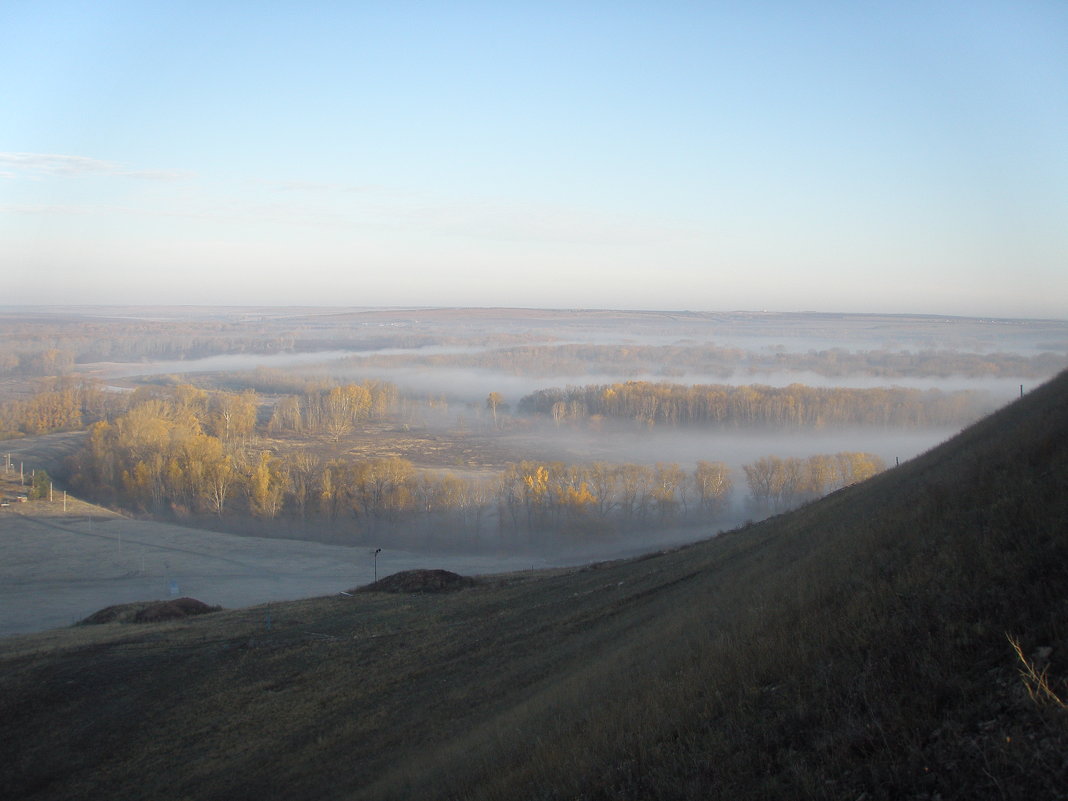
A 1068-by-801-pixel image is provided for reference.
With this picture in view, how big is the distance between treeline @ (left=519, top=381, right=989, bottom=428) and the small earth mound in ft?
199

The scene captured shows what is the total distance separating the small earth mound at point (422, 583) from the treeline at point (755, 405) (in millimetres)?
60640

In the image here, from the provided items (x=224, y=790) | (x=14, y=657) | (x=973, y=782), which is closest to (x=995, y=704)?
(x=973, y=782)

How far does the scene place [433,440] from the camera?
91.8 metres

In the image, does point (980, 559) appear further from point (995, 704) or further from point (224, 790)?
point (224, 790)

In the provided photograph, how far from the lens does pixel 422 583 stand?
28062 millimetres

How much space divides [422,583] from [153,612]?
391 inches

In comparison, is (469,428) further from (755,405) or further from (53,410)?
(53,410)

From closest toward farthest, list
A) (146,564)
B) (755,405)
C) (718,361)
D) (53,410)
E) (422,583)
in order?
(422,583)
(146,564)
(53,410)
(755,405)
(718,361)

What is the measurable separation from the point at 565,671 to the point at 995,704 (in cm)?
748

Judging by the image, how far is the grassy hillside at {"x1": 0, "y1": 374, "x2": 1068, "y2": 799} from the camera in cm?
478

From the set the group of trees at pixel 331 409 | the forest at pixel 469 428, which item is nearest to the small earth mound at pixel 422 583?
the forest at pixel 469 428

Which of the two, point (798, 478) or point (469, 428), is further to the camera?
point (469, 428)

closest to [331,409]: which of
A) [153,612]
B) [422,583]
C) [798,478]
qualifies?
[798,478]

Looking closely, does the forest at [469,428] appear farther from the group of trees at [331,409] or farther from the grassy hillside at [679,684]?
the grassy hillside at [679,684]
